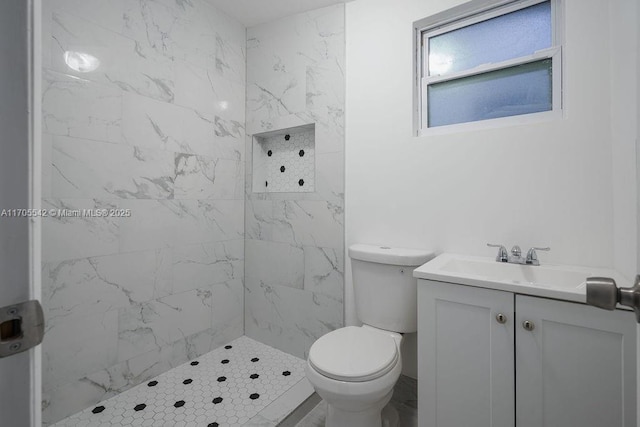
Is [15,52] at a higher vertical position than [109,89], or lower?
lower

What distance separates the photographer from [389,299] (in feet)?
4.90

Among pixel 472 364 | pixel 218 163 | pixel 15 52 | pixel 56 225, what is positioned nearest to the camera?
pixel 15 52

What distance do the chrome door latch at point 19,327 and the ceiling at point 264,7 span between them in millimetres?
2136

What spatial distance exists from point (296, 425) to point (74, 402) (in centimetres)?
111

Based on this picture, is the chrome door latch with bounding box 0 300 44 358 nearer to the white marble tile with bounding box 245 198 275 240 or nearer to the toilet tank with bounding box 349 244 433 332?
the toilet tank with bounding box 349 244 433 332

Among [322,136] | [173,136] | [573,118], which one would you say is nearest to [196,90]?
[173,136]

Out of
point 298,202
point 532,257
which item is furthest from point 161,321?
point 532,257

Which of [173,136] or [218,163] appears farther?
[218,163]

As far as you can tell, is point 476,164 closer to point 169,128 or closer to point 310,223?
point 310,223

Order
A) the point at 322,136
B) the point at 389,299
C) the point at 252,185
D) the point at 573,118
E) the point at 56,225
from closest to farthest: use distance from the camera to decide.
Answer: the point at 573,118, the point at 56,225, the point at 389,299, the point at 322,136, the point at 252,185

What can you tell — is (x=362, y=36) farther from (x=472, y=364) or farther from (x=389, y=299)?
(x=472, y=364)

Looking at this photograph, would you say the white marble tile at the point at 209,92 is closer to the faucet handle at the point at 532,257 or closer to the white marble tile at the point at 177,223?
the white marble tile at the point at 177,223

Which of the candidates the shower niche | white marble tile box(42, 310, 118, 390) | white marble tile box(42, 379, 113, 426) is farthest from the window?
white marble tile box(42, 379, 113, 426)

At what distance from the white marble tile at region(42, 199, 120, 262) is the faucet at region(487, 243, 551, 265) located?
1.96m
